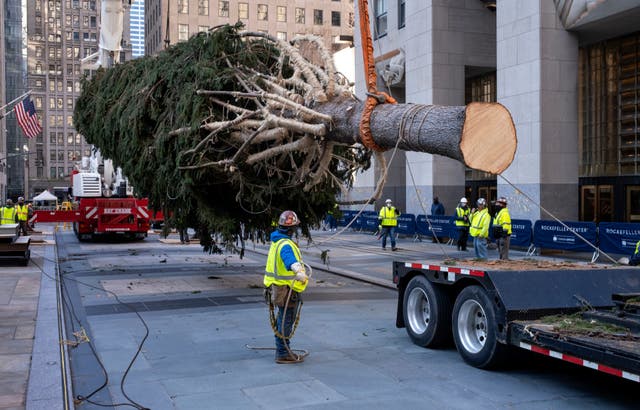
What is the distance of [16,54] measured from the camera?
346ft

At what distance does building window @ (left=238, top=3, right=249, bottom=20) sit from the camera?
75.4 meters

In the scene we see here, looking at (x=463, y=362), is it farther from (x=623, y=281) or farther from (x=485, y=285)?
(x=623, y=281)

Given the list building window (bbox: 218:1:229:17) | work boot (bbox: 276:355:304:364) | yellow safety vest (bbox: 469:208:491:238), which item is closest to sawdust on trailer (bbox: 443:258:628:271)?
work boot (bbox: 276:355:304:364)

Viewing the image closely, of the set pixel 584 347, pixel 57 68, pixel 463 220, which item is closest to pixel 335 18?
pixel 463 220

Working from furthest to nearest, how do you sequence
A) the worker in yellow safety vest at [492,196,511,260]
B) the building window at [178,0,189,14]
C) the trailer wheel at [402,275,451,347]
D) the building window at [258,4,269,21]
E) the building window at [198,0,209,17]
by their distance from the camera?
1. the building window at [258,4,269,21]
2. the building window at [198,0,209,17]
3. the building window at [178,0,189,14]
4. the worker in yellow safety vest at [492,196,511,260]
5. the trailer wheel at [402,275,451,347]

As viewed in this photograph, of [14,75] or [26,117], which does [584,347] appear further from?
[14,75]

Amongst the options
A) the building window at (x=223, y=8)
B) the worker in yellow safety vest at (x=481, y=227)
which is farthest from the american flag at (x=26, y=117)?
the building window at (x=223, y=8)

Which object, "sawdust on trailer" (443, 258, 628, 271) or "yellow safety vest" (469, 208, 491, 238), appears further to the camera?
"yellow safety vest" (469, 208, 491, 238)

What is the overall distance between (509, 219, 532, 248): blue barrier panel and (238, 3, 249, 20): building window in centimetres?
6016

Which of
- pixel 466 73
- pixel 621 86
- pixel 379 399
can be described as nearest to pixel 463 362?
pixel 379 399

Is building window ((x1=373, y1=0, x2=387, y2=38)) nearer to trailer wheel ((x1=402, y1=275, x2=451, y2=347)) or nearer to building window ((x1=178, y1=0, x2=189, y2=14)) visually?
trailer wheel ((x1=402, y1=275, x2=451, y2=347))

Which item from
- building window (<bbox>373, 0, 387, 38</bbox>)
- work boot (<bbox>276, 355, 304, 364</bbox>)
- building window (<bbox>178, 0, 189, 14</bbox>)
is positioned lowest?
work boot (<bbox>276, 355, 304, 364</bbox>)

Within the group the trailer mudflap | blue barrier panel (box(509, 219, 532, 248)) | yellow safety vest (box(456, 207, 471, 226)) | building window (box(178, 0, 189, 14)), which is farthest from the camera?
building window (box(178, 0, 189, 14))

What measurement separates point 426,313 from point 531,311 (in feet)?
6.50
